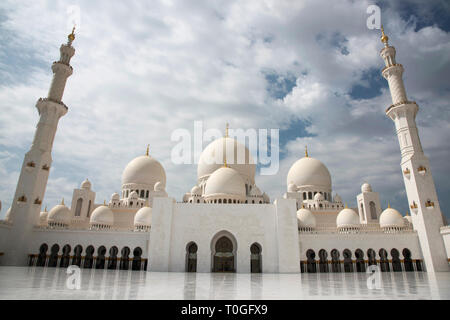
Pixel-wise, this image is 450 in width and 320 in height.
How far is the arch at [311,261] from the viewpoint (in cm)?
2044

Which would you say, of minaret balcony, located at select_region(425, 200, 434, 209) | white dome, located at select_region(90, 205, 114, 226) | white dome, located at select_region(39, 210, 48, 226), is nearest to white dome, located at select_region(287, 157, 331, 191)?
minaret balcony, located at select_region(425, 200, 434, 209)

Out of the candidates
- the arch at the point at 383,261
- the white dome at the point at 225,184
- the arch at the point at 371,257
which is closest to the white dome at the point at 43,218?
the white dome at the point at 225,184

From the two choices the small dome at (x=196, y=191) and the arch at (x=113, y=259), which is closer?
the arch at (x=113, y=259)

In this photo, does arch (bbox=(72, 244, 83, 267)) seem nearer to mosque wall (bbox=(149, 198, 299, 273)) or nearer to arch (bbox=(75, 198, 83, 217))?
arch (bbox=(75, 198, 83, 217))

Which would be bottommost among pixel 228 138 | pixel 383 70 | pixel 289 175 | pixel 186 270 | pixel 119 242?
pixel 186 270

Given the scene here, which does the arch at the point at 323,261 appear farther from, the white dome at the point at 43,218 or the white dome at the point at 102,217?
the white dome at the point at 43,218

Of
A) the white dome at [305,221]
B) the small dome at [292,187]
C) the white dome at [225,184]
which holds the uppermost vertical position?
the small dome at [292,187]

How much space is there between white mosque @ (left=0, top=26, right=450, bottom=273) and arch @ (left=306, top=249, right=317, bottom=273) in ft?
0.25

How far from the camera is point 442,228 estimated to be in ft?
59.8

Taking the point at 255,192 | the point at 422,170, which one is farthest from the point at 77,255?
the point at 422,170

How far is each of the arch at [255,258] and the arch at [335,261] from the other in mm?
6066
